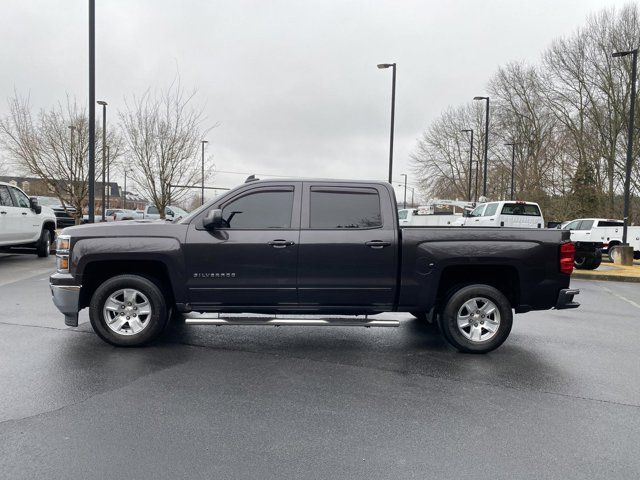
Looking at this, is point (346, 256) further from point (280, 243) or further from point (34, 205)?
point (34, 205)

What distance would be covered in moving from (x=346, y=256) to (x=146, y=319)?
7.61 feet

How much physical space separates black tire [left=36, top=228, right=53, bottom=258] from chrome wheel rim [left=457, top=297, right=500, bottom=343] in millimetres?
12678

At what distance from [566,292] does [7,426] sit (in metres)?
5.43

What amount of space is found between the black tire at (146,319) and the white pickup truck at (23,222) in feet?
27.7

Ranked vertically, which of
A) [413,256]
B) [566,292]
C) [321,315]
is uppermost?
[413,256]

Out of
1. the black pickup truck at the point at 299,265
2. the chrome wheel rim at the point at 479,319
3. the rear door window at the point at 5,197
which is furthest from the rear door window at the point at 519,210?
the rear door window at the point at 5,197

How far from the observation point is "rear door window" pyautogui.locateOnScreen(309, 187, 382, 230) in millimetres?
5449

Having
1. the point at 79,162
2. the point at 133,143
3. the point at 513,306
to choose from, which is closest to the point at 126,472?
the point at 513,306

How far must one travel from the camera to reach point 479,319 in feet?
18.1

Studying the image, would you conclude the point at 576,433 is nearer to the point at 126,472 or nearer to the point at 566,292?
the point at 566,292

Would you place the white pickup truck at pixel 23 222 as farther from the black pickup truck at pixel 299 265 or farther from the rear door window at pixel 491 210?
the rear door window at pixel 491 210

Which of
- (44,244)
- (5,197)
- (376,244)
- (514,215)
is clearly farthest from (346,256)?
(514,215)

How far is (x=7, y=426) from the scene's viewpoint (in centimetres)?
344

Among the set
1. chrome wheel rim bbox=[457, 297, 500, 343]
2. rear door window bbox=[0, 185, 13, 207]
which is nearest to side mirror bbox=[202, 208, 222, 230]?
chrome wheel rim bbox=[457, 297, 500, 343]
